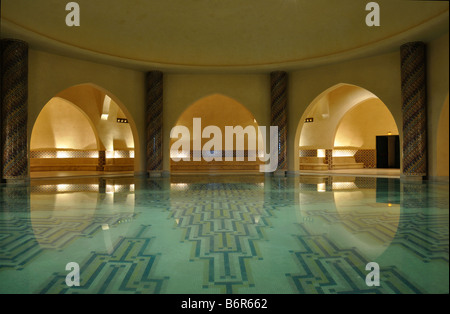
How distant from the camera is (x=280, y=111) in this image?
34.3 feet

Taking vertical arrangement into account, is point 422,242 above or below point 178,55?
below

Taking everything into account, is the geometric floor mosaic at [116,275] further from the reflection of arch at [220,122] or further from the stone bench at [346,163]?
the stone bench at [346,163]

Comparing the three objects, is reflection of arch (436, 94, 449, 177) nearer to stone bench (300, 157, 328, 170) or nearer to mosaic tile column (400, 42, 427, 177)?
mosaic tile column (400, 42, 427, 177)

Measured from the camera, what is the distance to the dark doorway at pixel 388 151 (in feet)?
52.7

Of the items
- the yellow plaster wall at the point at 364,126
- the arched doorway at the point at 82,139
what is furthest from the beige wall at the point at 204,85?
the yellow plaster wall at the point at 364,126

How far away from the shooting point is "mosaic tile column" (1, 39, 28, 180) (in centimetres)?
734

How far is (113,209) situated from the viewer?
13.1 ft

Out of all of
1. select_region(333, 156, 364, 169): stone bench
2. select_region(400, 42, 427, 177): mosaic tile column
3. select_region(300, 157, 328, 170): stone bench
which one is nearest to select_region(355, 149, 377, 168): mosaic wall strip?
select_region(333, 156, 364, 169): stone bench

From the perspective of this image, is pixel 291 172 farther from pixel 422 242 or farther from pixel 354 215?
pixel 422 242

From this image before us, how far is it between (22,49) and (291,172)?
329 inches

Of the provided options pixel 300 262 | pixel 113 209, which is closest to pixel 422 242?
pixel 300 262

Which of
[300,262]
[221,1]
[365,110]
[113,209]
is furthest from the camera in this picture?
[365,110]

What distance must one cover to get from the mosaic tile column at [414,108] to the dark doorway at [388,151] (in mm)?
8883

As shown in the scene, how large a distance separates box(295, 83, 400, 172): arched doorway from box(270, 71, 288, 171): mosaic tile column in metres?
4.34
